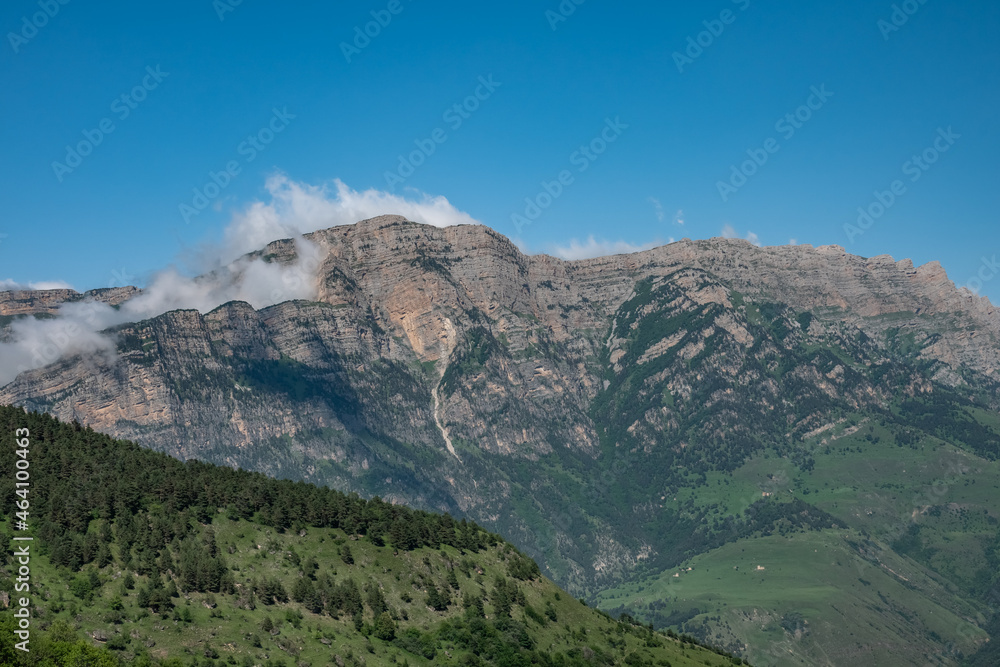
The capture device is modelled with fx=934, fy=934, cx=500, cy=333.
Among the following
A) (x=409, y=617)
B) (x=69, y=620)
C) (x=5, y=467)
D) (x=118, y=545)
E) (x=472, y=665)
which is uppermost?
(x=5, y=467)

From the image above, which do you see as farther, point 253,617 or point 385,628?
point 385,628

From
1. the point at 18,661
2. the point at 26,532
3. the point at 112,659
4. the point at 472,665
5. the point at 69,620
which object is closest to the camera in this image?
the point at 18,661

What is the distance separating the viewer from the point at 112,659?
136375mm

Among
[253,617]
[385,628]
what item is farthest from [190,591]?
[385,628]

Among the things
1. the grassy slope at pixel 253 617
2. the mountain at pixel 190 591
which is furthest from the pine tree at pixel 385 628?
the grassy slope at pixel 253 617

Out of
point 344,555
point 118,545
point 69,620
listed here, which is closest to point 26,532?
point 118,545

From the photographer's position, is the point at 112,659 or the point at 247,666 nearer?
the point at 112,659

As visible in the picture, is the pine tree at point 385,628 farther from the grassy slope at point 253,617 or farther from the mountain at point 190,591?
the grassy slope at point 253,617

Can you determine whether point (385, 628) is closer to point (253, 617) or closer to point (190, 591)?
point (253, 617)

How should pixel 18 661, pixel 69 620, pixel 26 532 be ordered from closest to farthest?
1. pixel 18 661
2. pixel 69 620
3. pixel 26 532

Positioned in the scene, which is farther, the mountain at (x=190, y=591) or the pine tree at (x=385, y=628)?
the pine tree at (x=385, y=628)

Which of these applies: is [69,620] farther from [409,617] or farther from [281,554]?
[409,617]

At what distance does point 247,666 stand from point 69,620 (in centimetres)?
2838

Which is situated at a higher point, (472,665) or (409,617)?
(409,617)
